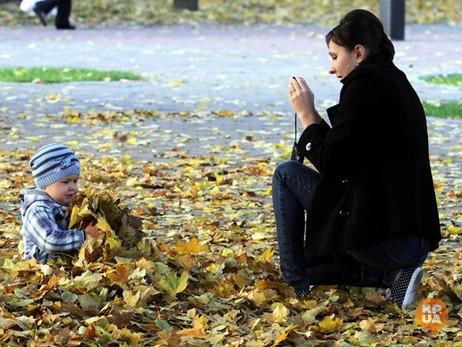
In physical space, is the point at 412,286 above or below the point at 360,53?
below

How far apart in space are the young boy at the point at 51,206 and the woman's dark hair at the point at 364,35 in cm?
129

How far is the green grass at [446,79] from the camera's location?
16.2 meters

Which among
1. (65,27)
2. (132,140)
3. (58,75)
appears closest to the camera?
(132,140)

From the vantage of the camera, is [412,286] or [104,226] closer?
[412,286]

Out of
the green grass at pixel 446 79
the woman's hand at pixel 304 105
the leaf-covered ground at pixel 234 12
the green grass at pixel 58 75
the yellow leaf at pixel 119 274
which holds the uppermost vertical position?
the woman's hand at pixel 304 105

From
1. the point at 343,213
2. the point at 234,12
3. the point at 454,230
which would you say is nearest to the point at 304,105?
the point at 343,213

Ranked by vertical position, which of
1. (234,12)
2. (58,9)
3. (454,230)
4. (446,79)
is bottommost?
(234,12)

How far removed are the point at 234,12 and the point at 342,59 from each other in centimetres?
2182

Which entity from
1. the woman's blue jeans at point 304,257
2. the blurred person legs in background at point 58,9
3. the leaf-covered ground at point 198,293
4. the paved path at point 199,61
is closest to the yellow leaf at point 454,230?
Answer: the leaf-covered ground at point 198,293

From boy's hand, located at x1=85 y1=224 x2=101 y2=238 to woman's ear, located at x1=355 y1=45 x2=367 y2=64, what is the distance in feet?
4.48

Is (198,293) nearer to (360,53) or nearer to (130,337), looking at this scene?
(130,337)

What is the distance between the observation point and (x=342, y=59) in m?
5.68

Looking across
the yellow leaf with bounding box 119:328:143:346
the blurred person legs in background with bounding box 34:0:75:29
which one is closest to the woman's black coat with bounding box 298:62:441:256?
the yellow leaf with bounding box 119:328:143:346

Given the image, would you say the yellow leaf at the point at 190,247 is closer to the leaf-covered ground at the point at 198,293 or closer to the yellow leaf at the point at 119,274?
the leaf-covered ground at the point at 198,293
